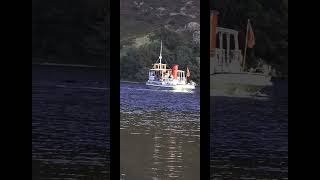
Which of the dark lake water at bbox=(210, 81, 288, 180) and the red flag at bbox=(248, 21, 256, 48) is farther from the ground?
the red flag at bbox=(248, 21, 256, 48)

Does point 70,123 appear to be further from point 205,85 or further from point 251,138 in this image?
point 251,138

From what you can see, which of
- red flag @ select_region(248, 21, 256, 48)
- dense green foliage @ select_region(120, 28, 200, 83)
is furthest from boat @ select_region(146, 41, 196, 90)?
red flag @ select_region(248, 21, 256, 48)

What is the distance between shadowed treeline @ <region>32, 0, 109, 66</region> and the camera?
2717mm

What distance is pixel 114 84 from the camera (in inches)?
103

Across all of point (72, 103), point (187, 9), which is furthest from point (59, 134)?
point (187, 9)

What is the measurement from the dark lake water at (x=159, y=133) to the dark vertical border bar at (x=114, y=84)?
27.4 inches

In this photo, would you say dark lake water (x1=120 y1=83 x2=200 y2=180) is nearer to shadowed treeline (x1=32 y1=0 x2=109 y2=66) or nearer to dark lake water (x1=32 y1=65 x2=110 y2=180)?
dark lake water (x1=32 y1=65 x2=110 y2=180)

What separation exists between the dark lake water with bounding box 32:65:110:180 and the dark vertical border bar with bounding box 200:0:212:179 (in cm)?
54

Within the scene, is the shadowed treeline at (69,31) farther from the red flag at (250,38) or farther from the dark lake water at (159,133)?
the red flag at (250,38)

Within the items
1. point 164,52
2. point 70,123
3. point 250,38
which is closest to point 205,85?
point 250,38

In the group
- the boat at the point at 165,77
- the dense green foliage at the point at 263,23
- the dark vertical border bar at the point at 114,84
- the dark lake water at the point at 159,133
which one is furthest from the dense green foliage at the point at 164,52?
the dark vertical border bar at the point at 114,84

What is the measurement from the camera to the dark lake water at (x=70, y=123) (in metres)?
2.69

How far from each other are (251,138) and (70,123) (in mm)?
1058
